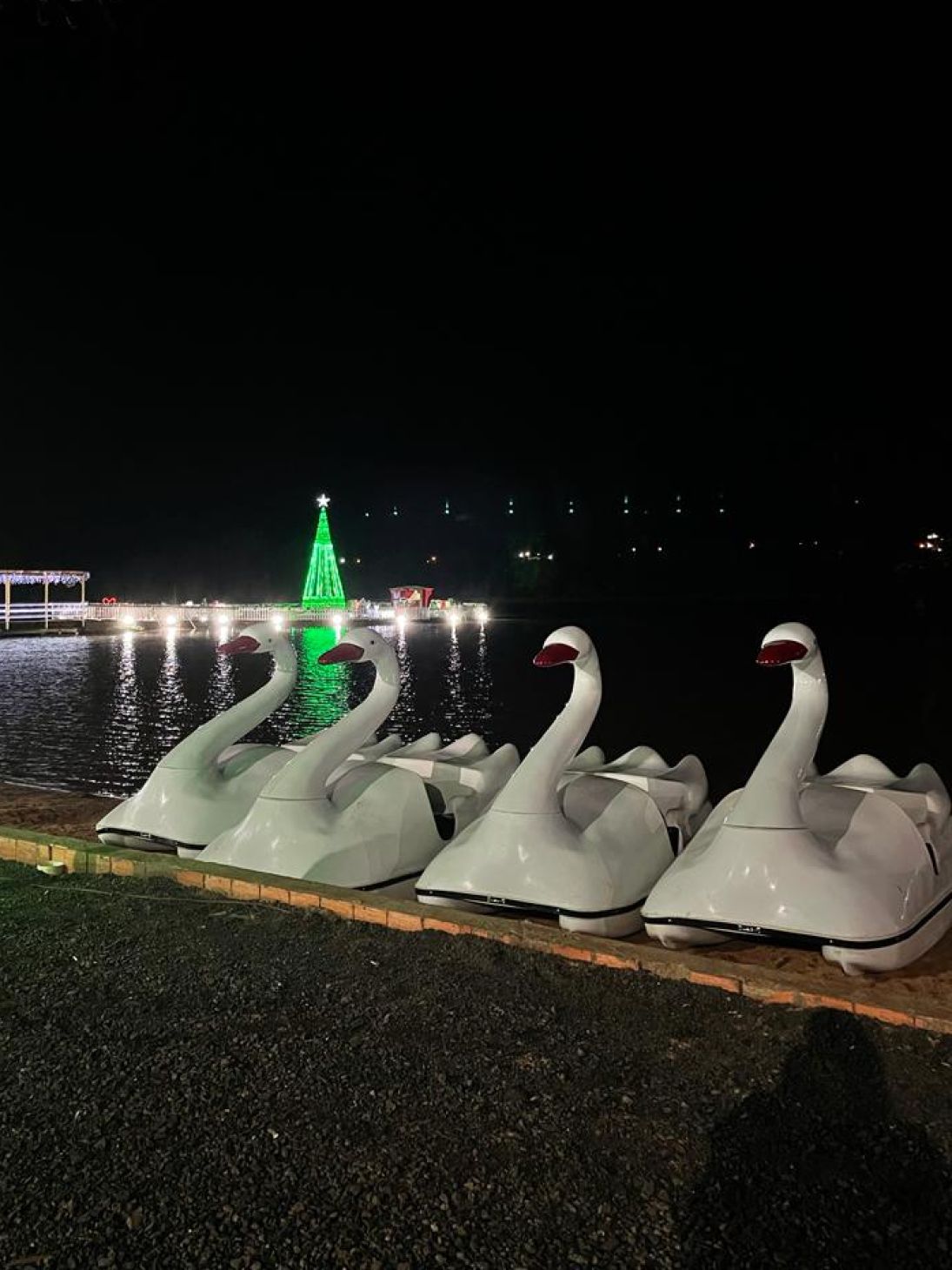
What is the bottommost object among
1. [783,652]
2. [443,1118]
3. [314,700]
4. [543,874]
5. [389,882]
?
[314,700]

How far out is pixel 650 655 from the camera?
3469 cm

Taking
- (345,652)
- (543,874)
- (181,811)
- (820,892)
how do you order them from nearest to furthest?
(820,892), (543,874), (345,652), (181,811)

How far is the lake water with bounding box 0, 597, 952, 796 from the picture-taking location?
14.6 m

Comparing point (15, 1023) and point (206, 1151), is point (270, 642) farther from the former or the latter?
point (206, 1151)

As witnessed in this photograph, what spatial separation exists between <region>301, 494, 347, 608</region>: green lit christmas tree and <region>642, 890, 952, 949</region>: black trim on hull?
67073 millimetres

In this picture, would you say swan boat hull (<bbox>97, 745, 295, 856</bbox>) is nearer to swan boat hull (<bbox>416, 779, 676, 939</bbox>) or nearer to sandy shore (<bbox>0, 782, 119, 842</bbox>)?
sandy shore (<bbox>0, 782, 119, 842</bbox>)

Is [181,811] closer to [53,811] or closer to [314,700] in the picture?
[53,811]

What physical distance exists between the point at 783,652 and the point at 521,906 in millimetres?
2129

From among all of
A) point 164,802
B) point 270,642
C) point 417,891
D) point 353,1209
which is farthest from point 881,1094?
point 270,642

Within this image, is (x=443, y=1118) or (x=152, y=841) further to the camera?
(x=152, y=841)

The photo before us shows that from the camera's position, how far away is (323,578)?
74000mm

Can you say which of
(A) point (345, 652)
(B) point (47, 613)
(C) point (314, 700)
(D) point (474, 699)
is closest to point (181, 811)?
(A) point (345, 652)

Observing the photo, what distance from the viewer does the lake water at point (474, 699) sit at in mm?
14602

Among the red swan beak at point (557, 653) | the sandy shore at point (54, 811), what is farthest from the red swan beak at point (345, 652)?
the sandy shore at point (54, 811)
